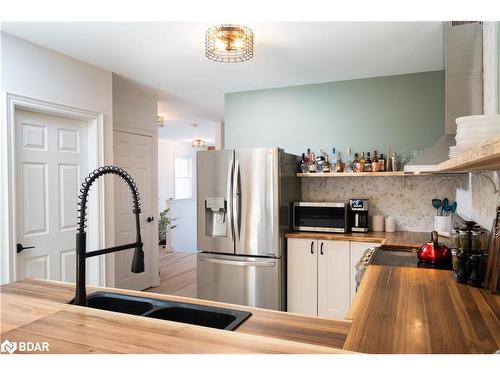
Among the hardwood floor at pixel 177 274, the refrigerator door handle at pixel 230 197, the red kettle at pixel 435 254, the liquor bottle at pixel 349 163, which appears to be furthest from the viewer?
the hardwood floor at pixel 177 274

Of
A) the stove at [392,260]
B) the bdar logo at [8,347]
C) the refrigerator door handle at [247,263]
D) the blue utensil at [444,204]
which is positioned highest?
the blue utensil at [444,204]

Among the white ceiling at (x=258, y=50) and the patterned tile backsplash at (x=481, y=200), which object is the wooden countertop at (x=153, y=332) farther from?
the white ceiling at (x=258, y=50)

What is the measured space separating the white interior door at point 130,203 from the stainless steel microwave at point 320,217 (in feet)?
6.46

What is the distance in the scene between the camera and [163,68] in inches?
131

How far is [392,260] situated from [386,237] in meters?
0.97

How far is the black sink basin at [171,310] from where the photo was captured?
1.24m

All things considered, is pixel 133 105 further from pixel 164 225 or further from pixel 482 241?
pixel 482 241

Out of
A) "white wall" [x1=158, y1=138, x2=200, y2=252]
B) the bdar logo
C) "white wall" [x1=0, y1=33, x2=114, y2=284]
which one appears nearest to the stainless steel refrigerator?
"white wall" [x1=0, y1=33, x2=114, y2=284]

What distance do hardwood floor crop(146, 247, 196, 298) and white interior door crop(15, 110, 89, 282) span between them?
1531 mm

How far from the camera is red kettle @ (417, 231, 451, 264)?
2.03m

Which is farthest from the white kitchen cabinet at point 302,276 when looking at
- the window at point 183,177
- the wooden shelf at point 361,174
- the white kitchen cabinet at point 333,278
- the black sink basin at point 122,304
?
the window at point 183,177

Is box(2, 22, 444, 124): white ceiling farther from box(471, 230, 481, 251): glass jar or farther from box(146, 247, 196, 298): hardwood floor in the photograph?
box(146, 247, 196, 298): hardwood floor
